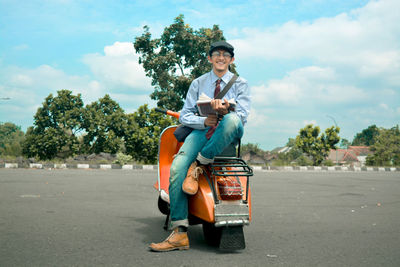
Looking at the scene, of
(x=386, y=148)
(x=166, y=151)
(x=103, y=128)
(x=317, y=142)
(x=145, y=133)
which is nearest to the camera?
(x=166, y=151)

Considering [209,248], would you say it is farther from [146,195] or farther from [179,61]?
[179,61]

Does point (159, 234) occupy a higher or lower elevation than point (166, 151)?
lower

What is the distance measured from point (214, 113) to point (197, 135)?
0.29 meters

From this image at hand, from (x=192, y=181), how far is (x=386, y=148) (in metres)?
52.8

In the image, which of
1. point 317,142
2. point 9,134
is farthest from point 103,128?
point 9,134

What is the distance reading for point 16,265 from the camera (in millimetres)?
2682

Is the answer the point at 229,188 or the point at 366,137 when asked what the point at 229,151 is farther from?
the point at 366,137

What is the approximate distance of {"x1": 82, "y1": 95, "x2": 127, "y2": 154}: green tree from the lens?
30625 mm

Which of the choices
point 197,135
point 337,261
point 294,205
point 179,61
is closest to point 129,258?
point 197,135

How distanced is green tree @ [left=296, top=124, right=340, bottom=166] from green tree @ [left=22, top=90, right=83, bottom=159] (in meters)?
20.7

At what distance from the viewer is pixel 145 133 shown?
2448cm

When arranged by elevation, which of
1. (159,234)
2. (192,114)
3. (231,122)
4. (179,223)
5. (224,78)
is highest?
(224,78)

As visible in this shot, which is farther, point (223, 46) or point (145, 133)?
point (145, 133)

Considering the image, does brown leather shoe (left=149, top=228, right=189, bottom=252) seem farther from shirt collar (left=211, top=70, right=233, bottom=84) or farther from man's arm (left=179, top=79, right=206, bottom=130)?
shirt collar (left=211, top=70, right=233, bottom=84)
